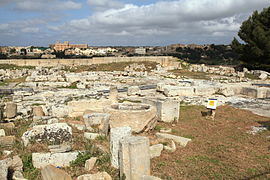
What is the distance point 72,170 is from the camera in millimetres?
5020

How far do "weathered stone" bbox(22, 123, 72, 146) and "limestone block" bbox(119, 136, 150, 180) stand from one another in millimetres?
1946

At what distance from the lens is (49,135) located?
593cm

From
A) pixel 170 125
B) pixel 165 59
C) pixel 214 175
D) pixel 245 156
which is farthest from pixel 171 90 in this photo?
pixel 165 59

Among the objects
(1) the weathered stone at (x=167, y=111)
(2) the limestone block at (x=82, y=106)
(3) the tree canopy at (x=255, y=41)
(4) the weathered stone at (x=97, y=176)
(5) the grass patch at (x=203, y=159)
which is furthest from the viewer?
(3) the tree canopy at (x=255, y=41)

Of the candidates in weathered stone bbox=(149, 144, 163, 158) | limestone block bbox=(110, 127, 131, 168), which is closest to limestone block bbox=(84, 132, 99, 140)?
limestone block bbox=(110, 127, 131, 168)

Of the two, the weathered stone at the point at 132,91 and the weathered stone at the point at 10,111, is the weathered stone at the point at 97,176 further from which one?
the weathered stone at the point at 132,91

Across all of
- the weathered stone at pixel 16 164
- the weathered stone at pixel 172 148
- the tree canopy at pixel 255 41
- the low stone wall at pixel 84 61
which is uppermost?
the tree canopy at pixel 255 41

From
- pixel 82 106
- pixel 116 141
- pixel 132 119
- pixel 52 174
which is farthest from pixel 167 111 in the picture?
pixel 52 174

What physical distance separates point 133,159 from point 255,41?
3149 cm

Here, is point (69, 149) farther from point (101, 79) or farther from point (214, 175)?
point (101, 79)

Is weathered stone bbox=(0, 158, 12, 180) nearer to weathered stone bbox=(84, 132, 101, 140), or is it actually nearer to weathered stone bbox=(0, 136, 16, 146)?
weathered stone bbox=(0, 136, 16, 146)

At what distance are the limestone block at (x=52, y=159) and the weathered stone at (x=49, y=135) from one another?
2.30 ft

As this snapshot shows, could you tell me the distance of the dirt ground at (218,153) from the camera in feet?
16.5

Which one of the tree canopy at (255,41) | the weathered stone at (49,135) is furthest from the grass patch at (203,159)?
the tree canopy at (255,41)
